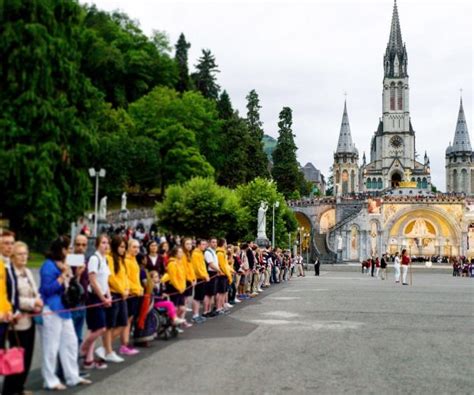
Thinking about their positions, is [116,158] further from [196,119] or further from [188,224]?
[196,119]

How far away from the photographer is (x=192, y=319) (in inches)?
523

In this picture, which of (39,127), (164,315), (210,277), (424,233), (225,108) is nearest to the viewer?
(164,315)

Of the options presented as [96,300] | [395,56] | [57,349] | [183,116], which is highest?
[395,56]

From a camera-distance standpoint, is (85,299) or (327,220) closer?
(85,299)

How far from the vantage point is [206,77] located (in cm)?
7969

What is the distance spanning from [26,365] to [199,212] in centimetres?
3600

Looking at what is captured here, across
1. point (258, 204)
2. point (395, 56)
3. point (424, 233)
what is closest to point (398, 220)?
point (424, 233)

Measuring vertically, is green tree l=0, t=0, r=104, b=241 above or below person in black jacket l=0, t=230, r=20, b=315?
above

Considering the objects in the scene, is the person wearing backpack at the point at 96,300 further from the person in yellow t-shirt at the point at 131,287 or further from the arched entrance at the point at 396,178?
the arched entrance at the point at 396,178

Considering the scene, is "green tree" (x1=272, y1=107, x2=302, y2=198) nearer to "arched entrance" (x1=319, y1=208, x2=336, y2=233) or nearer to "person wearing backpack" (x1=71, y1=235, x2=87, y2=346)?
"arched entrance" (x1=319, y1=208, x2=336, y2=233)

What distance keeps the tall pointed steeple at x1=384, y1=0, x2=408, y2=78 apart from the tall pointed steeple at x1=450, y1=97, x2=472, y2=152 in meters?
12.5

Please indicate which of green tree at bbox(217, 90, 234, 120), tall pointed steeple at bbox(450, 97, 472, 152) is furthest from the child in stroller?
tall pointed steeple at bbox(450, 97, 472, 152)

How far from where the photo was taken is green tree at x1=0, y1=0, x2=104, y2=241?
27.2 meters

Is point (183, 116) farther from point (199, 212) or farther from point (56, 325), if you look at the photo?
point (56, 325)
